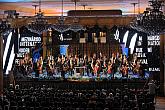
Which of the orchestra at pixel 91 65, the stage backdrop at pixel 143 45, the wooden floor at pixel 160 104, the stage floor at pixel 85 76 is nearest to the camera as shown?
the wooden floor at pixel 160 104

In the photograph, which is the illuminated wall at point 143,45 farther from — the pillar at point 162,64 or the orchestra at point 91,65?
the orchestra at point 91,65

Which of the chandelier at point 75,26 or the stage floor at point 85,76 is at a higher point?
the chandelier at point 75,26

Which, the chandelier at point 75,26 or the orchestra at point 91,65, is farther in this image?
the orchestra at point 91,65

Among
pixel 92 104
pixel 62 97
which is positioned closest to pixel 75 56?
pixel 62 97

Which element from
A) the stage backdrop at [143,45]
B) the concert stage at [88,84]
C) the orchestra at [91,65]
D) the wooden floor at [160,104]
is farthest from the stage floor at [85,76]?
the wooden floor at [160,104]

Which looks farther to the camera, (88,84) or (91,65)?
(91,65)

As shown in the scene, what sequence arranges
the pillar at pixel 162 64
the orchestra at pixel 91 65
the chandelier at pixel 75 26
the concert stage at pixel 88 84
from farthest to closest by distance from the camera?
the orchestra at pixel 91 65 → the pillar at pixel 162 64 → the concert stage at pixel 88 84 → the chandelier at pixel 75 26

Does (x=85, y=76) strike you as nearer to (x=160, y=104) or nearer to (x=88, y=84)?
(x=88, y=84)

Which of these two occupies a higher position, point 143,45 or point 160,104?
point 143,45

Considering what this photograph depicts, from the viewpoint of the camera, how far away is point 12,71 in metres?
27.9

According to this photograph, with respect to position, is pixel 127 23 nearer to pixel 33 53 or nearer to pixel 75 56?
pixel 75 56

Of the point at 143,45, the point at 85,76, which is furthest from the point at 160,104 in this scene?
the point at 85,76

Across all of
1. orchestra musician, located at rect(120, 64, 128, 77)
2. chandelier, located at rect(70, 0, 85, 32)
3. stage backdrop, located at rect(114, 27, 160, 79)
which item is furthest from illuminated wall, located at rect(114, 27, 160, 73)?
chandelier, located at rect(70, 0, 85, 32)

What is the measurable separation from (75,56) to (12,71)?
15.7ft
